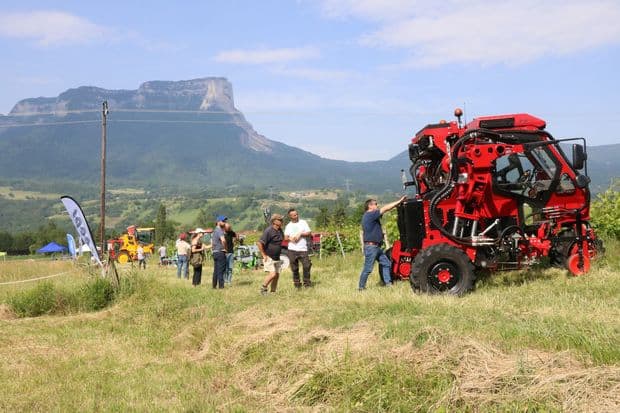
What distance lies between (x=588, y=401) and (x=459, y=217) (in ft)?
18.8

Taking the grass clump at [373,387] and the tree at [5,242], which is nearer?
the grass clump at [373,387]

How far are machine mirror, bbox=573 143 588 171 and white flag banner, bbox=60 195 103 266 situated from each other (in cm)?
880

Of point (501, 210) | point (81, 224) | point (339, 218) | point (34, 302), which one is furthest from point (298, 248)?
point (339, 218)

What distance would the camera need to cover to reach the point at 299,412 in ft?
16.5

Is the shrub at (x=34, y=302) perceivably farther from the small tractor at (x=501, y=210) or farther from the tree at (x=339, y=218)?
the tree at (x=339, y=218)

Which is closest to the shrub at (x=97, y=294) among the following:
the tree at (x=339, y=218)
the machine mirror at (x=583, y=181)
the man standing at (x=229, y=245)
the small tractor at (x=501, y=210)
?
the man standing at (x=229, y=245)

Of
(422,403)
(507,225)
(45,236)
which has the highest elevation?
(507,225)

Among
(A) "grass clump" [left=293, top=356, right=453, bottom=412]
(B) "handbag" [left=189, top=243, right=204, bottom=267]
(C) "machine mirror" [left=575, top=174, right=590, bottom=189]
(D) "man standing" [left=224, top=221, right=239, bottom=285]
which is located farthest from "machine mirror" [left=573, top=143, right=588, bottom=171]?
(B) "handbag" [left=189, top=243, right=204, bottom=267]

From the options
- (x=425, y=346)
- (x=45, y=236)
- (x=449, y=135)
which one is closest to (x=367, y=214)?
(x=449, y=135)

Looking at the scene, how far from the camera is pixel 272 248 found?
12398 millimetres

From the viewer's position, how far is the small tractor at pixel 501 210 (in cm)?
970

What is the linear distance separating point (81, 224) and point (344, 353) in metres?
8.28

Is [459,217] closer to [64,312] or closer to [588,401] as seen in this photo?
[588,401]

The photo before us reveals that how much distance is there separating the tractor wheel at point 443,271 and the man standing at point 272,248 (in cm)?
330
